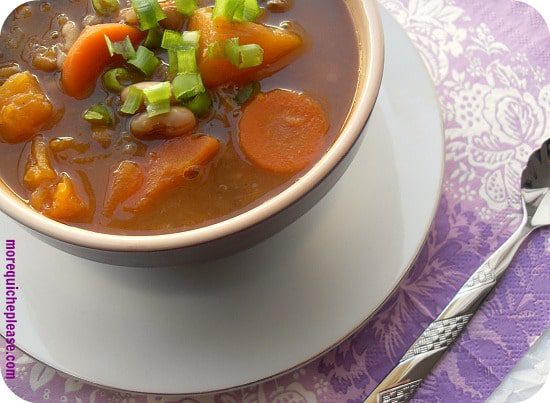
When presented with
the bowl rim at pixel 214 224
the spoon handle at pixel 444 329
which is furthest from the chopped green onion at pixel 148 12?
the spoon handle at pixel 444 329

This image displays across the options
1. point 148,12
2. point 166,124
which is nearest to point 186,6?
point 148,12

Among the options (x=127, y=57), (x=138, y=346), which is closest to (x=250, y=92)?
(x=127, y=57)

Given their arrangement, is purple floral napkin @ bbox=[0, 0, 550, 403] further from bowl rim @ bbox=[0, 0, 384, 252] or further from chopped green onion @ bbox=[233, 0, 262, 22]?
chopped green onion @ bbox=[233, 0, 262, 22]

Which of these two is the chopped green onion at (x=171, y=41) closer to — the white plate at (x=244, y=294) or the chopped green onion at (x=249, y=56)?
the chopped green onion at (x=249, y=56)

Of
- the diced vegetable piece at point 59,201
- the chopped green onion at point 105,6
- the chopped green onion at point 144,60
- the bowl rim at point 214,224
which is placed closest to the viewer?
the bowl rim at point 214,224

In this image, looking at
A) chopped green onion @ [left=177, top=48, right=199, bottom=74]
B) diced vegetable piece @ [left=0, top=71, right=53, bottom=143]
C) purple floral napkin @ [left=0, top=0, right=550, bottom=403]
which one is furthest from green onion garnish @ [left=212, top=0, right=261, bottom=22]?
purple floral napkin @ [left=0, top=0, right=550, bottom=403]
